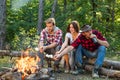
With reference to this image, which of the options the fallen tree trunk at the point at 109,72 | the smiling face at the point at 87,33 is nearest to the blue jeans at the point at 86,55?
the fallen tree trunk at the point at 109,72

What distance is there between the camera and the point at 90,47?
8055mm

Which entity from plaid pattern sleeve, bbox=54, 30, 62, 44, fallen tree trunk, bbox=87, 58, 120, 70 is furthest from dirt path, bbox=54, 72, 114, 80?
plaid pattern sleeve, bbox=54, 30, 62, 44

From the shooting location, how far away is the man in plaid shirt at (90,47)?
765cm

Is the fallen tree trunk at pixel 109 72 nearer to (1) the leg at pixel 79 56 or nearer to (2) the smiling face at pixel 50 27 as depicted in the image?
(1) the leg at pixel 79 56

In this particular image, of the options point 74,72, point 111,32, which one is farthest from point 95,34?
point 111,32

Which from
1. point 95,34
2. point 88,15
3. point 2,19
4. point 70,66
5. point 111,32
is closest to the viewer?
point 95,34

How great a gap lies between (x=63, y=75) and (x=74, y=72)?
0.31m

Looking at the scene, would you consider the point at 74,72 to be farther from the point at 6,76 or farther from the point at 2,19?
the point at 2,19

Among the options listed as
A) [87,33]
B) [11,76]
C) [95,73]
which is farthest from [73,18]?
[11,76]

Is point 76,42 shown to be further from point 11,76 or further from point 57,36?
point 11,76

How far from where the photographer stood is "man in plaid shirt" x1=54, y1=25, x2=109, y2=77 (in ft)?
25.1

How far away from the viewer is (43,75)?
7059 millimetres

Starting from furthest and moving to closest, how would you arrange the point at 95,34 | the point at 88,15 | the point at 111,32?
the point at 111,32 < the point at 88,15 < the point at 95,34

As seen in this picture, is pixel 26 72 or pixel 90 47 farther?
pixel 90 47
